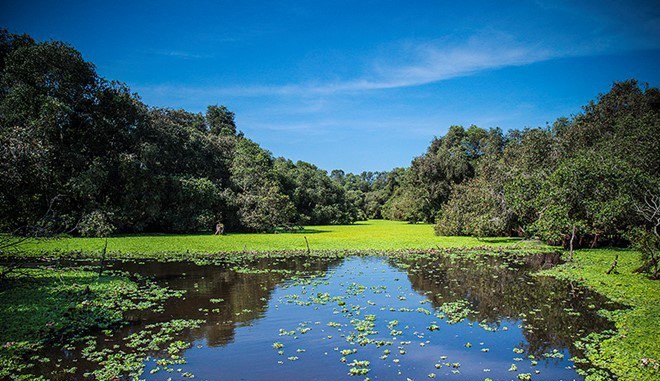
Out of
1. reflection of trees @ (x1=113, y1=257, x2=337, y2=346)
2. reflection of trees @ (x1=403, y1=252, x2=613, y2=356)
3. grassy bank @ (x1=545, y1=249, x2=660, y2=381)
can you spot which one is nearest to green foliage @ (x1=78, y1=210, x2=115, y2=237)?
reflection of trees @ (x1=113, y1=257, x2=337, y2=346)

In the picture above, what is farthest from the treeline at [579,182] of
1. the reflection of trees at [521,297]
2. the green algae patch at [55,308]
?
the green algae patch at [55,308]

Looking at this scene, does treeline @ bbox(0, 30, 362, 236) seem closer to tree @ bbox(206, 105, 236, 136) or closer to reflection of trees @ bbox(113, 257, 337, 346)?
reflection of trees @ bbox(113, 257, 337, 346)

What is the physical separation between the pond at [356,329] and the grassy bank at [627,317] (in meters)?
0.69

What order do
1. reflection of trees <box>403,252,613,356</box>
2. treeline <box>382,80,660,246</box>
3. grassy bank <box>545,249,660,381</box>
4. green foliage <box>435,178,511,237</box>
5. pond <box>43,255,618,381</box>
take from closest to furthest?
grassy bank <box>545,249,660,381</box>
pond <box>43,255,618,381</box>
reflection of trees <box>403,252,613,356</box>
treeline <box>382,80,660,246</box>
green foliage <box>435,178,511,237</box>

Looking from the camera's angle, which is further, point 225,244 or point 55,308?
point 225,244

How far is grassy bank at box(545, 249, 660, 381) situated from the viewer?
403 inches

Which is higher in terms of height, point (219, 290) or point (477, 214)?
point (477, 214)

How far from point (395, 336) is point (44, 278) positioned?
53.3ft

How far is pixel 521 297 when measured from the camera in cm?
1794

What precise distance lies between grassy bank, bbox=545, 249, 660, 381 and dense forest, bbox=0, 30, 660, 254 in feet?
9.76

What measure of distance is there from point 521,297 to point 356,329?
863cm

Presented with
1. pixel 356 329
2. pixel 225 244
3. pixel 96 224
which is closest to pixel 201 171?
pixel 96 224

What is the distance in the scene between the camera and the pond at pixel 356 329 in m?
10.5

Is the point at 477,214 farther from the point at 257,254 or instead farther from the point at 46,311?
the point at 46,311
